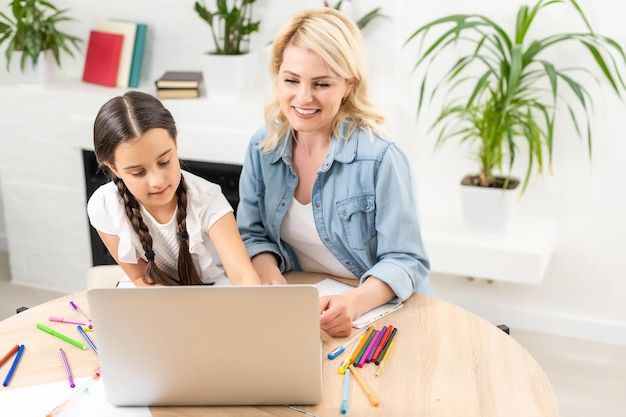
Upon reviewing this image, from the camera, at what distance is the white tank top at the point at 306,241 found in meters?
1.86

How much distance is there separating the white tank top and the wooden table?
0.91ft

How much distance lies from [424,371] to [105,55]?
2.29 metres

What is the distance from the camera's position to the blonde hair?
5.48ft

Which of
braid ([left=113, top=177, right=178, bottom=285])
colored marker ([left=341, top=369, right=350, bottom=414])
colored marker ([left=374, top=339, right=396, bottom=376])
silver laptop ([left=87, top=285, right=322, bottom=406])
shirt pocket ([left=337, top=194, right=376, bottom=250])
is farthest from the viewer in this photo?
shirt pocket ([left=337, top=194, right=376, bottom=250])

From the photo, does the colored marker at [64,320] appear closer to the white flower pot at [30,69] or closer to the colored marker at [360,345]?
the colored marker at [360,345]

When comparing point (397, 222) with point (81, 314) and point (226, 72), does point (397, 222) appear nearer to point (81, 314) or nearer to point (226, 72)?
point (81, 314)

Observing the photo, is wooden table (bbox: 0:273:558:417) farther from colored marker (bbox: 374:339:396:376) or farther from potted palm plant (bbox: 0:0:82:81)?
potted palm plant (bbox: 0:0:82:81)

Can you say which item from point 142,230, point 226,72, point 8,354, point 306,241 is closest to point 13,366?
point 8,354

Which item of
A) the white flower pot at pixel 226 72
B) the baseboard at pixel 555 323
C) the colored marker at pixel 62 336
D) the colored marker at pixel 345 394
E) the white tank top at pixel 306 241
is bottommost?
the baseboard at pixel 555 323

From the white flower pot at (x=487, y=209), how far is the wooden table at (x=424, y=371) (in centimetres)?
120

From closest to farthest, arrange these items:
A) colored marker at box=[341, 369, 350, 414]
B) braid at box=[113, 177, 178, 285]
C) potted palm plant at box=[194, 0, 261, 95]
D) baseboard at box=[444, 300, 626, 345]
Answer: colored marker at box=[341, 369, 350, 414]
braid at box=[113, 177, 178, 285]
potted palm plant at box=[194, 0, 261, 95]
baseboard at box=[444, 300, 626, 345]

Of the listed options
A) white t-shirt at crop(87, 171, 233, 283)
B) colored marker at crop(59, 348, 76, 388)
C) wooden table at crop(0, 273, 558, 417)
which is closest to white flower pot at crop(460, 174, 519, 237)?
wooden table at crop(0, 273, 558, 417)

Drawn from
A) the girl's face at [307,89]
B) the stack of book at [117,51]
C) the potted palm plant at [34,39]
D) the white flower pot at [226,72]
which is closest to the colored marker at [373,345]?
the girl's face at [307,89]

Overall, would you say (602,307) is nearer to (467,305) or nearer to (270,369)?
(467,305)
